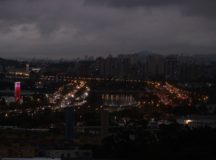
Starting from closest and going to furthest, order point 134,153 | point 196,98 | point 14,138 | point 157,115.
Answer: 1. point 134,153
2. point 14,138
3. point 157,115
4. point 196,98

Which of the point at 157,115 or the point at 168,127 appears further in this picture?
the point at 157,115

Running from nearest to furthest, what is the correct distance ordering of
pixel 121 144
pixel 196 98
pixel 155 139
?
pixel 121 144
pixel 155 139
pixel 196 98

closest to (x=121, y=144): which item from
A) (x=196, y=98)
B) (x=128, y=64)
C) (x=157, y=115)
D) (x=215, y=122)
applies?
(x=215, y=122)

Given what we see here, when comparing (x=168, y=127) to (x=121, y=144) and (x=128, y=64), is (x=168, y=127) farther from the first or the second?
(x=128, y=64)

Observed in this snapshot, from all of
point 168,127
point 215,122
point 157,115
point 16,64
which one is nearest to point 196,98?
point 157,115

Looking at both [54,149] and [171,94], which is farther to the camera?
[171,94]

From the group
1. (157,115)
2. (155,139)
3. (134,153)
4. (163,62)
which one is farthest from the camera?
(163,62)

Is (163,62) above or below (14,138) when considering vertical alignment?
above

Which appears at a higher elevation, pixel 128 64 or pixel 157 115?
pixel 128 64

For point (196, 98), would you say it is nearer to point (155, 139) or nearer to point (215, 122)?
point (215, 122)
